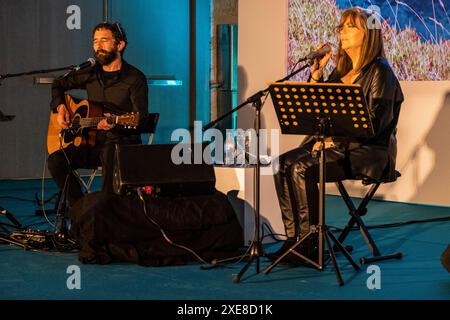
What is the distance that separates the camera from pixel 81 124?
18.1 feet

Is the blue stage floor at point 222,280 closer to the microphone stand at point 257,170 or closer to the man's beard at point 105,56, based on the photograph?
the microphone stand at point 257,170

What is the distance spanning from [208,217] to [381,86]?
125cm

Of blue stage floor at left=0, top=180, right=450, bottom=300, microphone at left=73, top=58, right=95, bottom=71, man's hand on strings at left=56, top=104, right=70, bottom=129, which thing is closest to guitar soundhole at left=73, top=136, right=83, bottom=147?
man's hand on strings at left=56, top=104, right=70, bottom=129

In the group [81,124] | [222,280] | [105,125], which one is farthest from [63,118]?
[222,280]

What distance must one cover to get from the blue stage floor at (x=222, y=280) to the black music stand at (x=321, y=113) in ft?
0.55

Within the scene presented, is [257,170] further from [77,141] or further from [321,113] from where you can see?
[77,141]

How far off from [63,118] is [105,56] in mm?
513

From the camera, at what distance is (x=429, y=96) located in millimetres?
7262

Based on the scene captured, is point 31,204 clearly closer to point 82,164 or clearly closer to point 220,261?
point 82,164

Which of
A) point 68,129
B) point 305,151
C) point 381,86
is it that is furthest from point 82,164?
point 381,86

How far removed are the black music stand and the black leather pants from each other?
34 cm

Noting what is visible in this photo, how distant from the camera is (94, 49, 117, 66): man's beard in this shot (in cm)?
569

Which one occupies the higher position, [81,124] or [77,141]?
[81,124]
